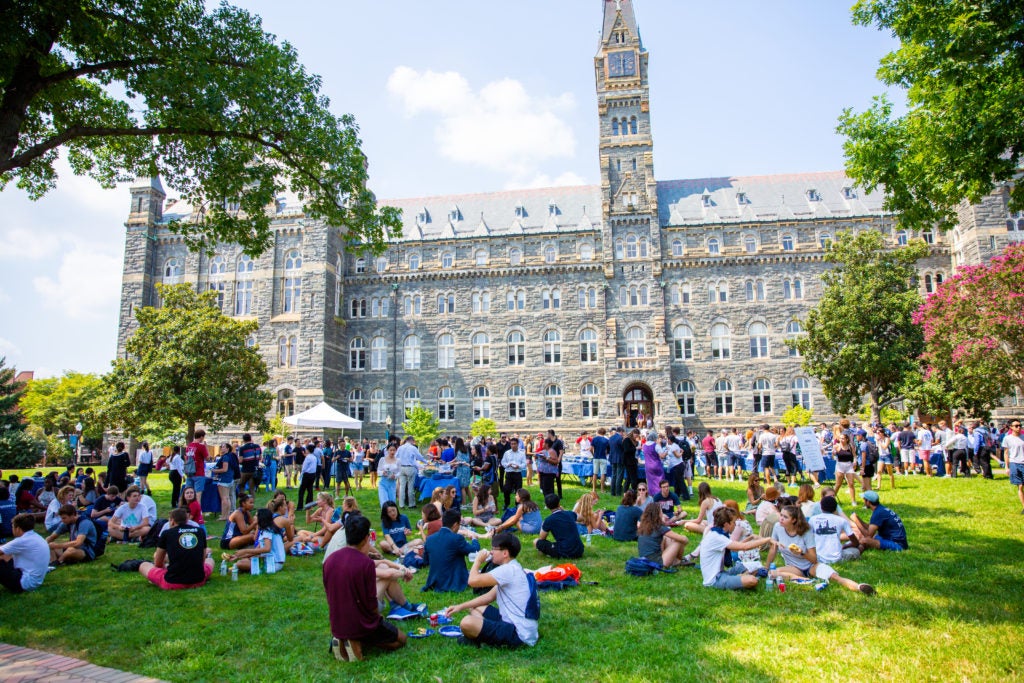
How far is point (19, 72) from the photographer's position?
1105 cm

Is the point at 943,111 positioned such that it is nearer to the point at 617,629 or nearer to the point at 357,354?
the point at 617,629

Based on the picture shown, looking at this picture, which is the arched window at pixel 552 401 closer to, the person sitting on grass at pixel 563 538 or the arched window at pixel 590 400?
the arched window at pixel 590 400

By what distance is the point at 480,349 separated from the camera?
142ft

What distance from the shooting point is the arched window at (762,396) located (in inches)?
1559

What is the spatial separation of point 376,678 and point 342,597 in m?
0.84

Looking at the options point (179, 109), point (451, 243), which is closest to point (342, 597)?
point (179, 109)

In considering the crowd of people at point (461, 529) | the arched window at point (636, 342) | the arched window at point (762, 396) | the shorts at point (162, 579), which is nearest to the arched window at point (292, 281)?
the arched window at point (636, 342)

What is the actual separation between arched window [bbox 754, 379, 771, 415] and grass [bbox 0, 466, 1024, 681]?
1190 inches

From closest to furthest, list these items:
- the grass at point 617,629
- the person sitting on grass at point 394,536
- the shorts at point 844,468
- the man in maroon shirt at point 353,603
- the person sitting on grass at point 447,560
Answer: the grass at point 617,629, the man in maroon shirt at point 353,603, the person sitting on grass at point 447,560, the person sitting on grass at point 394,536, the shorts at point 844,468

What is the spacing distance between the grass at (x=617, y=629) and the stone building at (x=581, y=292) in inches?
1188

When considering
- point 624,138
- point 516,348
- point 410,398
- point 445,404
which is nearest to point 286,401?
point 410,398

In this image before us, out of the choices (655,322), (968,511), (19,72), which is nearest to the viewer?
(19,72)

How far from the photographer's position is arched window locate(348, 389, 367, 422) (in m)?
43.9

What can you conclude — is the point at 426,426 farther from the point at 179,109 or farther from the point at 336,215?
the point at 179,109
